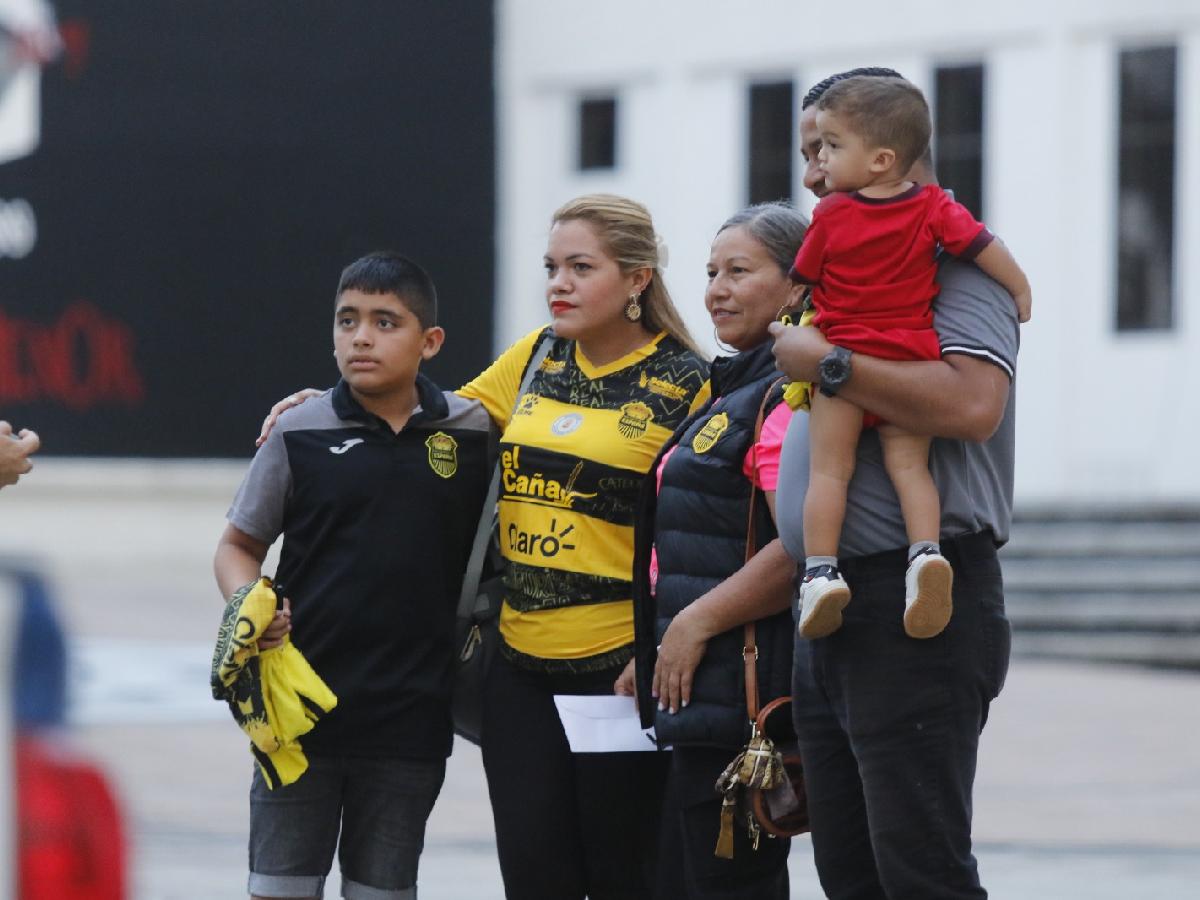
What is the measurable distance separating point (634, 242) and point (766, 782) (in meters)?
1.24

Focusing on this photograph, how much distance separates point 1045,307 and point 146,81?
9190mm

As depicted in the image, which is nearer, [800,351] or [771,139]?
[800,351]

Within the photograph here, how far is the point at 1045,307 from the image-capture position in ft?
51.5

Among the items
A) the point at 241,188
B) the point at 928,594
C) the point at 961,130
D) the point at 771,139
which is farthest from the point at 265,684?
the point at 241,188

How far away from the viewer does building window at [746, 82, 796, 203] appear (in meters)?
17.4

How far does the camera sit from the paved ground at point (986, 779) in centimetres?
648

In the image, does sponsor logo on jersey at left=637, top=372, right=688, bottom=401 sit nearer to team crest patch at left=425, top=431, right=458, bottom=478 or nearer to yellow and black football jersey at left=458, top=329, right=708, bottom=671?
yellow and black football jersey at left=458, top=329, right=708, bottom=671

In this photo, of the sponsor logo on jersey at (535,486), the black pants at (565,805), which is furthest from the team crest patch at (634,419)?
the black pants at (565,805)

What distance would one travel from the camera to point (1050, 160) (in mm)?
15688

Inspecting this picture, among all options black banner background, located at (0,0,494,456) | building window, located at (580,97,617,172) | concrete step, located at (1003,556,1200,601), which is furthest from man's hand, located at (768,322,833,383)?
black banner background, located at (0,0,494,456)

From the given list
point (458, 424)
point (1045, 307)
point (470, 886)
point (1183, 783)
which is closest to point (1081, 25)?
point (1045, 307)

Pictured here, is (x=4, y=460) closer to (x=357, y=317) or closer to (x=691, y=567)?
(x=357, y=317)

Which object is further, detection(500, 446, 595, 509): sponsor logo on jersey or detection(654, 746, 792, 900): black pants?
detection(500, 446, 595, 509): sponsor logo on jersey

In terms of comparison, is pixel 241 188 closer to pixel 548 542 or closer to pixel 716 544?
pixel 548 542
